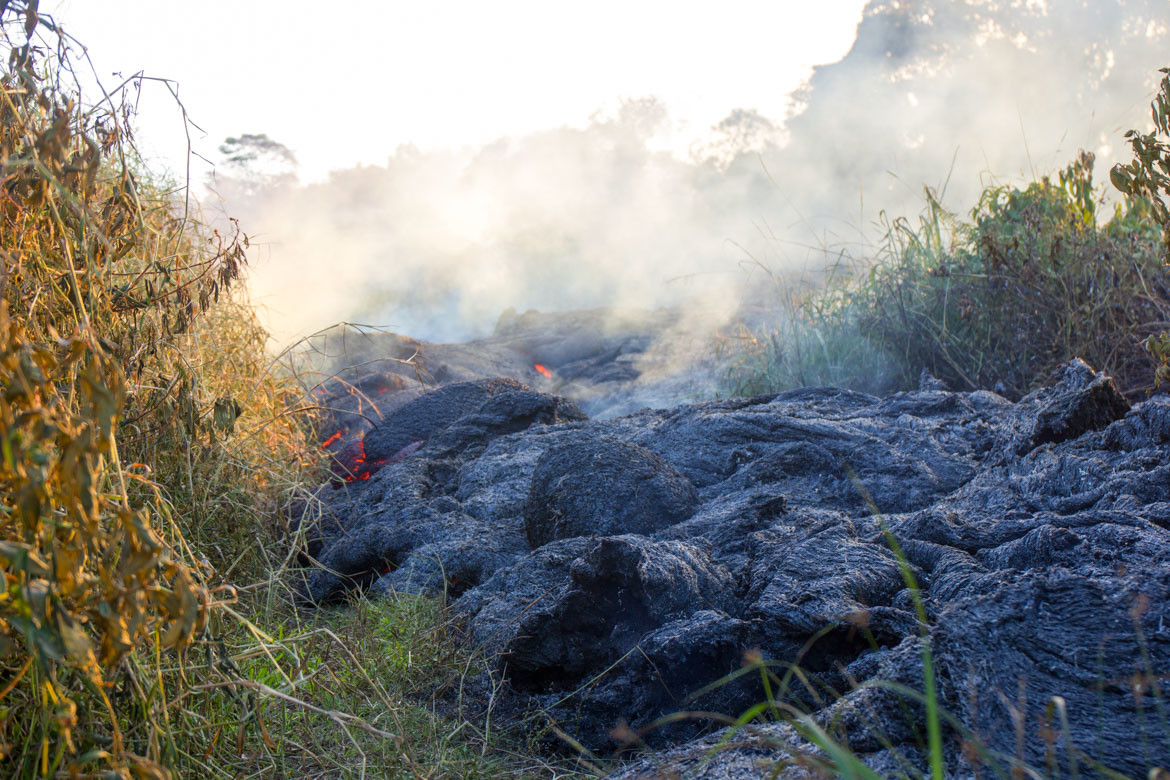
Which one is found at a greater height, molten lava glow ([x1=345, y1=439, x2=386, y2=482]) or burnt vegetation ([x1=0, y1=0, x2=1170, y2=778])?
molten lava glow ([x1=345, y1=439, x2=386, y2=482])

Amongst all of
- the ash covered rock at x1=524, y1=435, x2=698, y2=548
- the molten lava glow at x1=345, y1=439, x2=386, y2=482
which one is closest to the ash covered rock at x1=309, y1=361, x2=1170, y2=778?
the ash covered rock at x1=524, y1=435, x2=698, y2=548

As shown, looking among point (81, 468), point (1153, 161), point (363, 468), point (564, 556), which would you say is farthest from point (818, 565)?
point (363, 468)

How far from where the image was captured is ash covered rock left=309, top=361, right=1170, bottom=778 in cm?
147

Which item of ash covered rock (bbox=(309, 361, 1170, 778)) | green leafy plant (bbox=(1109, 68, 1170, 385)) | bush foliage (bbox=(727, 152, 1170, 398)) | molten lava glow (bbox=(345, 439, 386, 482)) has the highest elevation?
bush foliage (bbox=(727, 152, 1170, 398))

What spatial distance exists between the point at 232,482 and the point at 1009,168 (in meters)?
17.0

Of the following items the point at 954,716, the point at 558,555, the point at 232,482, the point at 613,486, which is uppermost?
the point at 232,482

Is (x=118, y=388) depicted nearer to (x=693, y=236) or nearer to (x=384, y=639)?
(x=384, y=639)

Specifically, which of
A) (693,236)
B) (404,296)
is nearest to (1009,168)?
(693,236)

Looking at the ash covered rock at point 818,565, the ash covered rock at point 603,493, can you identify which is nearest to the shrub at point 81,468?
the ash covered rock at point 818,565

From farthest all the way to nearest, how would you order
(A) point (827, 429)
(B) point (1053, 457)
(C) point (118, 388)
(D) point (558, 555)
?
1. (A) point (827, 429)
2. (D) point (558, 555)
3. (B) point (1053, 457)
4. (C) point (118, 388)

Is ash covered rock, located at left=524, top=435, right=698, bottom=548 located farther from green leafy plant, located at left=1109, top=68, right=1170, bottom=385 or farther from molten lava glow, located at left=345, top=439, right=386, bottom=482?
molten lava glow, located at left=345, top=439, right=386, bottom=482

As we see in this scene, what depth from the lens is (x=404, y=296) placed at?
21.1 metres

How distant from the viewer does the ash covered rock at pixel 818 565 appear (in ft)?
4.82

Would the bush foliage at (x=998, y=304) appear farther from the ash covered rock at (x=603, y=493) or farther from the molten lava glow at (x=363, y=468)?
the molten lava glow at (x=363, y=468)
